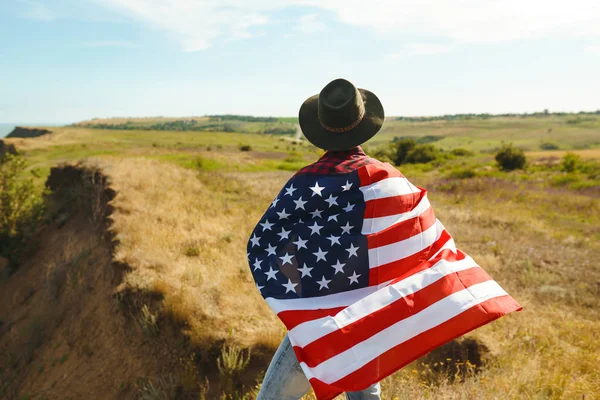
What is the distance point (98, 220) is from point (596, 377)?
11.3 metres

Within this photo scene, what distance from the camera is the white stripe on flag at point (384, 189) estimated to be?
238 centimetres

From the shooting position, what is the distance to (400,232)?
95.4 inches

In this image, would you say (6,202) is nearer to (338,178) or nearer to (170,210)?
(170,210)

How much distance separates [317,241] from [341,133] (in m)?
0.72

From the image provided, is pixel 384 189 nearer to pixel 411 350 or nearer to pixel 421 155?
pixel 411 350

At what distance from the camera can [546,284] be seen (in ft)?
23.8

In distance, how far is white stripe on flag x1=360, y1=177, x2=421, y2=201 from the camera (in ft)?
7.82

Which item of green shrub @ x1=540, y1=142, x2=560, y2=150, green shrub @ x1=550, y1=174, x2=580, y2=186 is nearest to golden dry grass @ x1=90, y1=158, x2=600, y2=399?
green shrub @ x1=550, y1=174, x2=580, y2=186

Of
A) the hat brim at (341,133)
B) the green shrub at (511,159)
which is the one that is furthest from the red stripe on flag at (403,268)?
the green shrub at (511,159)

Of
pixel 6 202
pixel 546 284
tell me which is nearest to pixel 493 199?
pixel 546 284

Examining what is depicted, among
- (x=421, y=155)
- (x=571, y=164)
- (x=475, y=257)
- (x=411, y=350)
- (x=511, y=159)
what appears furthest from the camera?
(x=421, y=155)

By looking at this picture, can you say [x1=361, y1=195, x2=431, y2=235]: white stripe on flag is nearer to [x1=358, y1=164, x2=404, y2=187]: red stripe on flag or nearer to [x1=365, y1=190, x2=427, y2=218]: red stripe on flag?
[x1=365, y1=190, x2=427, y2=218]: red stripe on flag

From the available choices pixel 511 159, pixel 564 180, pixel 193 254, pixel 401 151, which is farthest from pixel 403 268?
pixel 401 151

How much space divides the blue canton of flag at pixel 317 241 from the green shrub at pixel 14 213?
518 inches
